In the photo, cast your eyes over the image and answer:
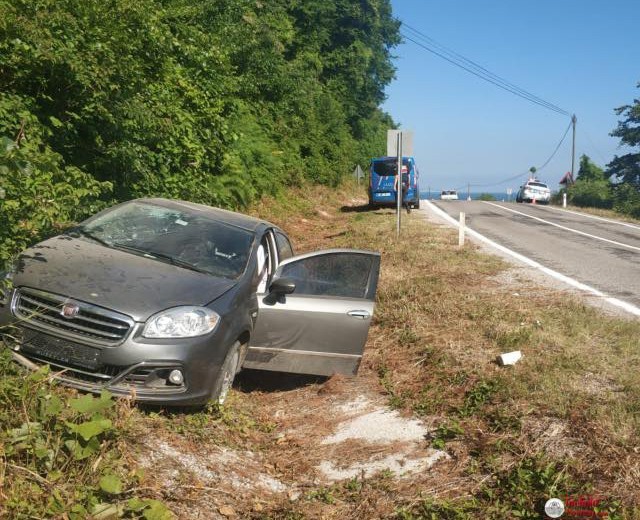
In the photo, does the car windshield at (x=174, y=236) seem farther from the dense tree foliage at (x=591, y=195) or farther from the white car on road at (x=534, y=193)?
the dense tree foliage at (x=591, y=195)

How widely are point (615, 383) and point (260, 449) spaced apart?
9.31 ft

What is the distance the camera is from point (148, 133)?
32.8ft

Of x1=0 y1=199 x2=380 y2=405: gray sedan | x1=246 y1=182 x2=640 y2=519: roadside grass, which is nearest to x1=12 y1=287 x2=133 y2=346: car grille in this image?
x1=0 y1=199 x2=380 y2=405: gray sedan

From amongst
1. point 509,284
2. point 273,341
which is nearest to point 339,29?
point 509,284

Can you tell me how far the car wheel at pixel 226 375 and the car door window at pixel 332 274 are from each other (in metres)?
0.88

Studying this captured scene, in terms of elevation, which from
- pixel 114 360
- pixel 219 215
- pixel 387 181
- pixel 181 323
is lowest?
pixel 114 360

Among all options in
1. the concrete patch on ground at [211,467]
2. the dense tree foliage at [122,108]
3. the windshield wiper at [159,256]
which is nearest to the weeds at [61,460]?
the concrete patch on ground at [211,467]

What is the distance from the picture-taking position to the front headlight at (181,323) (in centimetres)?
437

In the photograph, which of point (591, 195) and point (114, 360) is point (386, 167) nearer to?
point (114, 360)

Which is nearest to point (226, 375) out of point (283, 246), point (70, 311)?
point (70, 311)

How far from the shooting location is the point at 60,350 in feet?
14.1

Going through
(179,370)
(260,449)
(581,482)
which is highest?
(179,370)

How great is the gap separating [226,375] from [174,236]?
150 cm

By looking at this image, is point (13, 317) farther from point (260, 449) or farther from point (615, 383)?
point (615, 383)
